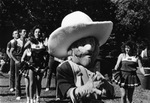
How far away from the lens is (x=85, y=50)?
2.68 m

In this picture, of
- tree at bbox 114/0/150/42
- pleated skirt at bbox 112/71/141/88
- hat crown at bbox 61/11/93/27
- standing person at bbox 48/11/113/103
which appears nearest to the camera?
standing person at bbox 48/11/113/103

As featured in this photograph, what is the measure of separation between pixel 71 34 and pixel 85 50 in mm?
189

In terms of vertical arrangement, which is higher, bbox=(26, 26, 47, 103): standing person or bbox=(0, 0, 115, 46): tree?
bbox=(0, 0, 115, 46): tree

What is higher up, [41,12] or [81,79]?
[41,12]

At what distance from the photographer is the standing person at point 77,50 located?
2.59 metres

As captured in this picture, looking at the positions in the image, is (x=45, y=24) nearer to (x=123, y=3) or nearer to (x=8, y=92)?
(x=123, y=3)

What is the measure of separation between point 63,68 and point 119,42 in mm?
20745

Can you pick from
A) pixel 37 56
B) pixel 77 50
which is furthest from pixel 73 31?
pixel 37 56

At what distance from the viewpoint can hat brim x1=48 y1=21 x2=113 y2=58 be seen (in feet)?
8.61

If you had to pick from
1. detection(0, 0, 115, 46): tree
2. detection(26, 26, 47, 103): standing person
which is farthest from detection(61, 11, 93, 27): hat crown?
detection(0, 0, 115, 46): tree

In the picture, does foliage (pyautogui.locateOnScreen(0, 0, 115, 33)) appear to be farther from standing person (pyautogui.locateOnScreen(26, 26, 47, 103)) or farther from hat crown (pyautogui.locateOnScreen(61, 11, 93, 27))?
hat crown (pyautogui.locateOnScreen(61, 11, 93, 27))

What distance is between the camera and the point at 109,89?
8.70 ft

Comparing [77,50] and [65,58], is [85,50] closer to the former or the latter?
[77,50]

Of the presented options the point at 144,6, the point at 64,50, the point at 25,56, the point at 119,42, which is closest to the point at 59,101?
the point at 25,56
